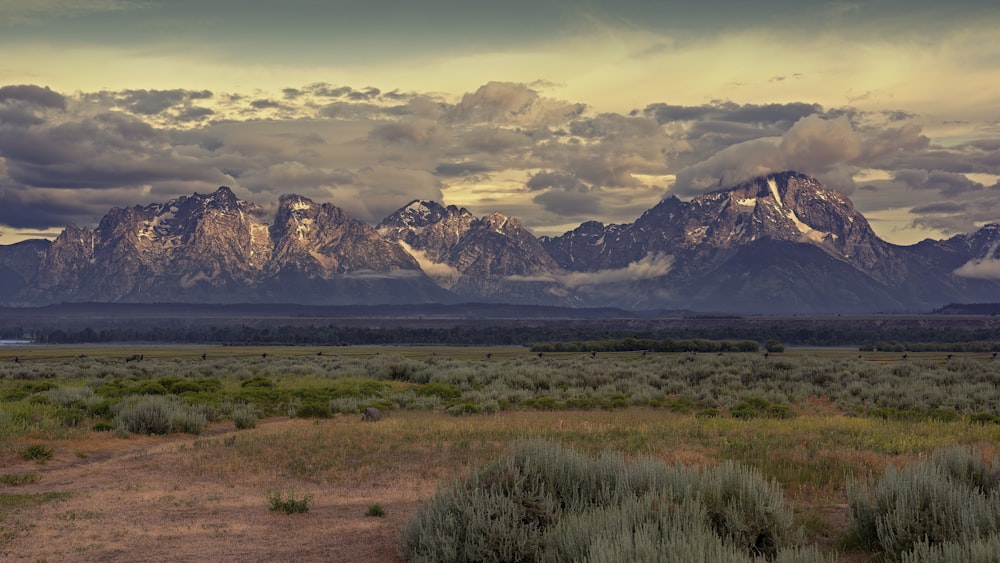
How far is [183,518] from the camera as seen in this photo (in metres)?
14.8

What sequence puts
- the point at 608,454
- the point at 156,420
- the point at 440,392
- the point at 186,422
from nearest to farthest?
the point at 608,454 < the point at 156,420 < the point at 186,422 < the point at 440,392

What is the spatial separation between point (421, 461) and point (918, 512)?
40.4 ft

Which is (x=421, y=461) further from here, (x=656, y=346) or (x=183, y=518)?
(x=656, y=346)

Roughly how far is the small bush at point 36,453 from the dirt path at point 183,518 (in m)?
0.36

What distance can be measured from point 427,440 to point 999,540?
16.7 metres

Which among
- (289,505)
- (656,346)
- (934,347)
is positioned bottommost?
(934,347)

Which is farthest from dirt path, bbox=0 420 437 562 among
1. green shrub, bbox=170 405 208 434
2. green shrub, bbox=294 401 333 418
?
green shrub, bbox=294 401 333 418

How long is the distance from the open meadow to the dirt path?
6cm

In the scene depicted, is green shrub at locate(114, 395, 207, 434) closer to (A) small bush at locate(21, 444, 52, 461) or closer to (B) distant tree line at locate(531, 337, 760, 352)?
(A) small bush at locate(21, 444, 52, 461)

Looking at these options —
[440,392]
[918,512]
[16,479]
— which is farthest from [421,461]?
[440,392]

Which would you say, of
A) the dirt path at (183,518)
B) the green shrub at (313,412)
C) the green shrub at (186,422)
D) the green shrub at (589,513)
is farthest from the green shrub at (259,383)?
the green shrub at (589,513)

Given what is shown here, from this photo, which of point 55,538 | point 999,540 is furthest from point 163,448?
point 999,540

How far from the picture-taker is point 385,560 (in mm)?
11969

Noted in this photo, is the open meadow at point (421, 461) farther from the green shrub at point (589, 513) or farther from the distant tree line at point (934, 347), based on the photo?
the distant tree line at point (934, 347)
